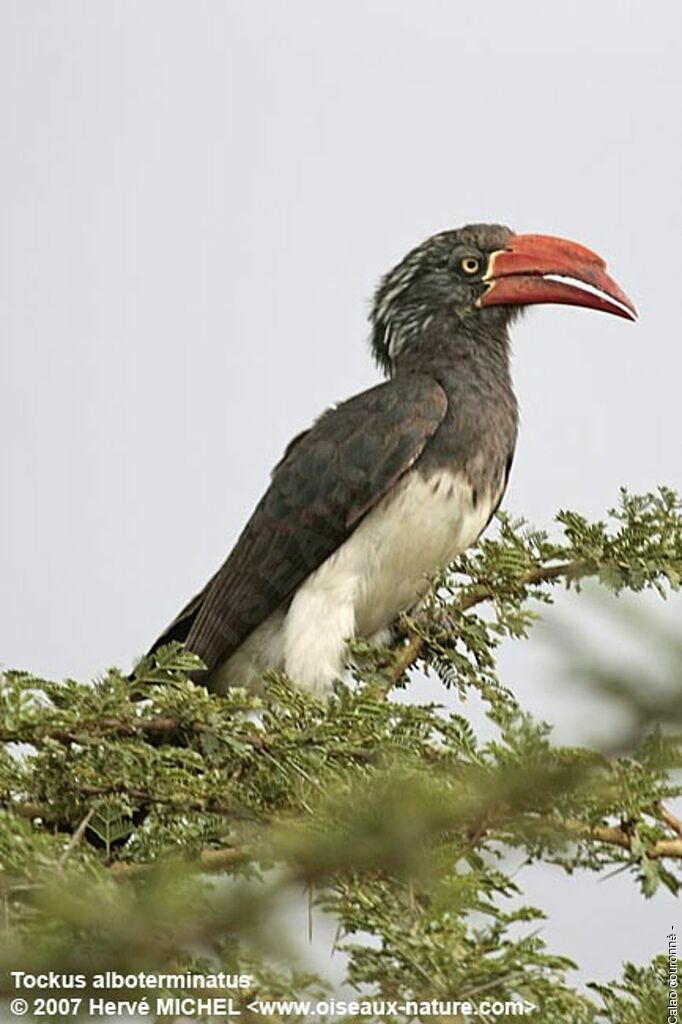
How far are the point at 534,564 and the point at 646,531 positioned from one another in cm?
38

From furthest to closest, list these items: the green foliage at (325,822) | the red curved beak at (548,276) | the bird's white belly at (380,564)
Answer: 1. the red curved beak at (548,276)
2. the bird's white belly at (380,564)
3. the green foliage at (325,822)

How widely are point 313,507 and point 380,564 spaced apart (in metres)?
0.30

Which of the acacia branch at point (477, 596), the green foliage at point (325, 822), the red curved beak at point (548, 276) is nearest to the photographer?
the green foliage at point (325, 822)

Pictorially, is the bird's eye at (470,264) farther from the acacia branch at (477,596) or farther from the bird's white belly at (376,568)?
the acacia branch at (477,596)

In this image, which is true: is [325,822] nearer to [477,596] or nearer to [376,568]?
[477,596]

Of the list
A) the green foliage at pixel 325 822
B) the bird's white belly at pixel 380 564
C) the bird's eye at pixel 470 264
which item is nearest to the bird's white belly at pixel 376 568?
the bird's white belly at pixel 380 564

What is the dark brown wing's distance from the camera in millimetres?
5527

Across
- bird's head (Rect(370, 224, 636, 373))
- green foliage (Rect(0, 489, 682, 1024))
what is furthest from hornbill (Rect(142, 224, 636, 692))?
green foliage (Rect(0, 489, 682, 1024))

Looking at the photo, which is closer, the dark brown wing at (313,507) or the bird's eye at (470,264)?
the dark brown wing at (313,507)

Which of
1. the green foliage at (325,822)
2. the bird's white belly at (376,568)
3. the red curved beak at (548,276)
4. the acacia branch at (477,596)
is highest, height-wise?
the red curved beak at (548,276)

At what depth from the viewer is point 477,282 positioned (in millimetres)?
6422

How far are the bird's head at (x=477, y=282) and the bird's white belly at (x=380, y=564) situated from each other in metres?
1.00

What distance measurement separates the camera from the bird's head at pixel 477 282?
6.23 meters

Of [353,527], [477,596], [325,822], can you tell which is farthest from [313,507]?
[325,822]
